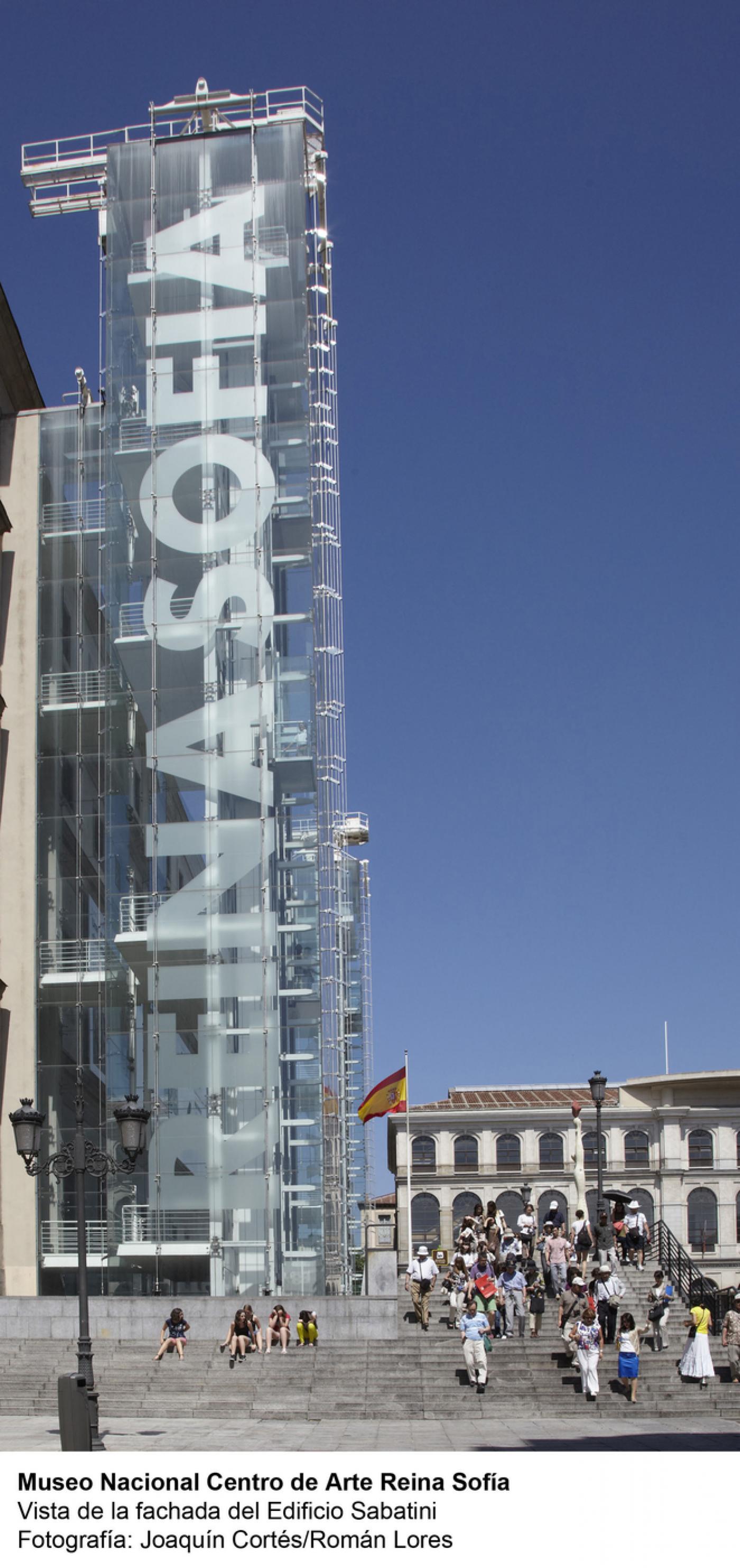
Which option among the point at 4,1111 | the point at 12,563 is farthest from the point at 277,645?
the point at 4,1111

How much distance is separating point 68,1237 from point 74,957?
6744mm

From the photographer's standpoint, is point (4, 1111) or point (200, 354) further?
point (200, 354)

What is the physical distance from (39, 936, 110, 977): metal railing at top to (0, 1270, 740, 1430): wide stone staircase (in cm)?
1174

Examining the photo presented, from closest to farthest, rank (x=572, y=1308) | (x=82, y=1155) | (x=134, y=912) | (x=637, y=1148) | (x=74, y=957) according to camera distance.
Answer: (x=82, y=1155), (x=572, y=1308), (x=134, y=912), (x=74, y=957), (x=637, y=1148)

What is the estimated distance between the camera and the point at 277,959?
3912 cm

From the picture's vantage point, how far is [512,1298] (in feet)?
94.1

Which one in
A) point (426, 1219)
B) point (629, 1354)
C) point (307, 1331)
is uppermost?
point (629, 1354)

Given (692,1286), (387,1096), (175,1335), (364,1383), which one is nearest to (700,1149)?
(387,1096)

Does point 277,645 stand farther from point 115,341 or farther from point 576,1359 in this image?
point 576,1359

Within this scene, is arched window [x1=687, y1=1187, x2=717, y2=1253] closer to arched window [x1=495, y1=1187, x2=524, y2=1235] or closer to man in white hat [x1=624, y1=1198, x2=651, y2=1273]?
arched window [x1=495, y1=1187, x2=524, y2=1235]

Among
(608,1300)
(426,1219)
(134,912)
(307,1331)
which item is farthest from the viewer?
(426,1219)

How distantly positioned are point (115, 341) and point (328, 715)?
11.4 m

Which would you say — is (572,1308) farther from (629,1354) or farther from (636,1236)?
(636,1236)

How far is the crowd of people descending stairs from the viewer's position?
24625mm
